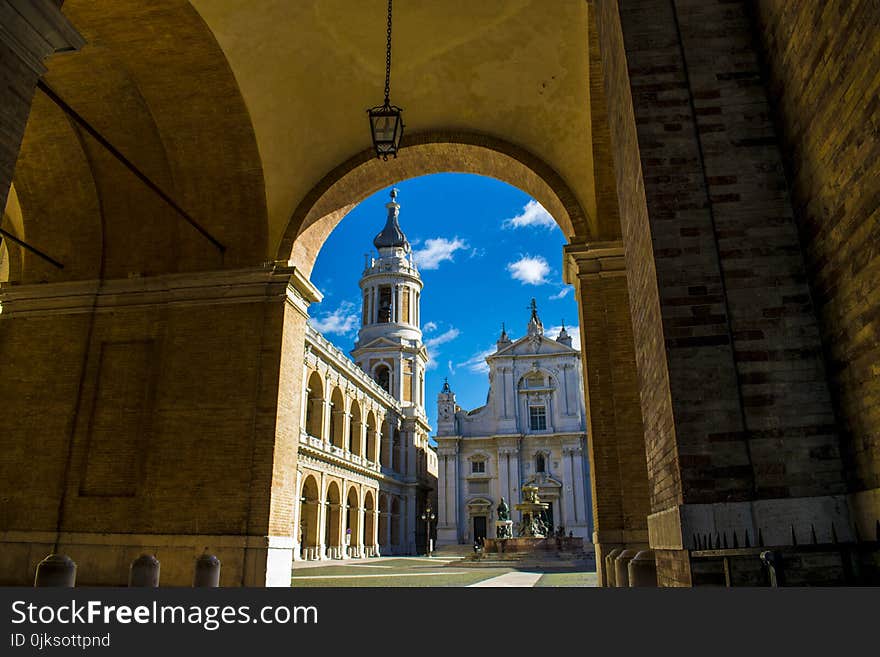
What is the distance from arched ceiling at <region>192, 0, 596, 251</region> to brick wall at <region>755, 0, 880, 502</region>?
5.66m

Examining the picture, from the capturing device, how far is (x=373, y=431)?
41.3 meters

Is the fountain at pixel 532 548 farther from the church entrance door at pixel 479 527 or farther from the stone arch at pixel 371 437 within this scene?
the church entrance door at pixel 479 527

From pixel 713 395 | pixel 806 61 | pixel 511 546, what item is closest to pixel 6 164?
pixel 713 395

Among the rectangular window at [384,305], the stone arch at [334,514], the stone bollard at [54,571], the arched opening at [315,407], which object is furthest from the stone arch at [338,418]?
the stone bollard at [54,571]

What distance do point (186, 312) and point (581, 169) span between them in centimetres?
663

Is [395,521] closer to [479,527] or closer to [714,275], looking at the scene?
[479,527]

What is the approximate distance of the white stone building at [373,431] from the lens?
31.0 metres

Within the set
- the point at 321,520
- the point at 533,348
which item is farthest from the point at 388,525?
the point at 533,348

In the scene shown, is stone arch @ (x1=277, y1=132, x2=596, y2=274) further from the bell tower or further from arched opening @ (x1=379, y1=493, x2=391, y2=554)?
the bell tower

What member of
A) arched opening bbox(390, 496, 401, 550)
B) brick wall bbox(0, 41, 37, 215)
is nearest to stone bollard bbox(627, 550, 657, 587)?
brick wall bbox(0, 41, 37, 215)

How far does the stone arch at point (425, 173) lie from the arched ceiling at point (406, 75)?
14 cm

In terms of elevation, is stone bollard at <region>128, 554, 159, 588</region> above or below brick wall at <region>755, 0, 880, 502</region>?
below

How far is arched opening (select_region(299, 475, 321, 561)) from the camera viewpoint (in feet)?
100

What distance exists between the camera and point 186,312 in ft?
33.5
